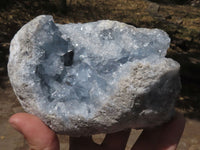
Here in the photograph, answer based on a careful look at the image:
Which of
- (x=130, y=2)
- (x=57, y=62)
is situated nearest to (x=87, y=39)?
(x=57, y=62)

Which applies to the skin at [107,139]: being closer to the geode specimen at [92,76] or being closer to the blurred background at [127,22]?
the geode specimen at [92,76]

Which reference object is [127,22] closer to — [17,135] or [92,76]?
[17,135]

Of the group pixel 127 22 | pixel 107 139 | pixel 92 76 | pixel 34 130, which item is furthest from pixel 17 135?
pixel 127 22

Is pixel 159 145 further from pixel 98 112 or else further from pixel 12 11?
pixel 12 11

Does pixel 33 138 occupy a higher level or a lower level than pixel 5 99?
higher

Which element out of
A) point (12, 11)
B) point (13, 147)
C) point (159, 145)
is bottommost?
point (13, 147)

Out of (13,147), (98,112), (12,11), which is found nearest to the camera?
(98,112)

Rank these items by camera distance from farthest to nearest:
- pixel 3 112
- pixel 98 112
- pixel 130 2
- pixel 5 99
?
pixel 130 2 < pixel 5 99 < pixel 3 112 < pixel 98 112

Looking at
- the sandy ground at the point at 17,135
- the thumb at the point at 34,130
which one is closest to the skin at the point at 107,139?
the thumb at the point at 34,130
